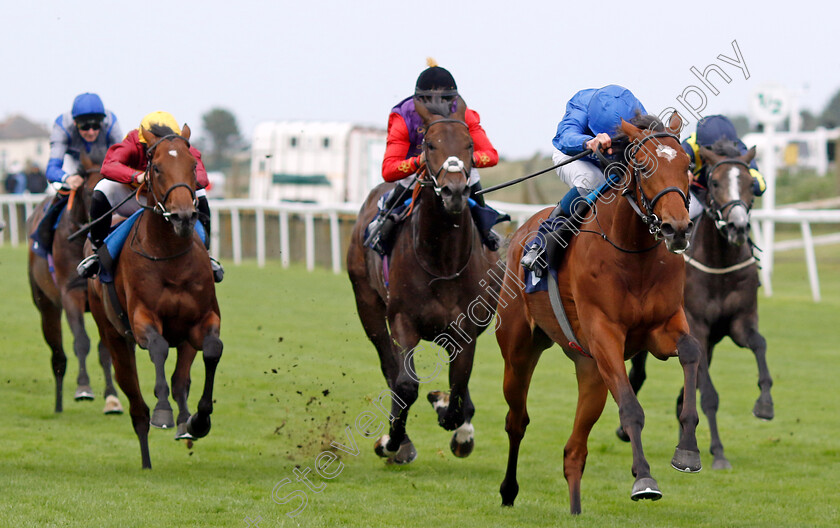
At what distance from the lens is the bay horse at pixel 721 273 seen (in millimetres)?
6876

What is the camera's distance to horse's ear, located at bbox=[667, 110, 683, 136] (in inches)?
185

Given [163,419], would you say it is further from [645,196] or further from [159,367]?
[645,196]

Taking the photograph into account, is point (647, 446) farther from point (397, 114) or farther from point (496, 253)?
point (397, 114)

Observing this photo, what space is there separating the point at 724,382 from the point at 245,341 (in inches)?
187

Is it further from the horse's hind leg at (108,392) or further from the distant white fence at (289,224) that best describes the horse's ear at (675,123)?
the distant white fence at (289,224)

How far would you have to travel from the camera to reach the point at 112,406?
831 centimetres

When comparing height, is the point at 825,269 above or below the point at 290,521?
below

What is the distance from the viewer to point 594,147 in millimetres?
4992

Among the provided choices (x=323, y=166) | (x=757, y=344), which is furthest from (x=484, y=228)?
(x=323, y=166)

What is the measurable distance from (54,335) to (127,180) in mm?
3103

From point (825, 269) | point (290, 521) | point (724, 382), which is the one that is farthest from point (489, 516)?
point (825, 269)

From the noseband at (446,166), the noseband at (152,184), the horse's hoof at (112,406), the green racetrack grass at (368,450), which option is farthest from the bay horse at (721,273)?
the horse's hoof at (112,406)

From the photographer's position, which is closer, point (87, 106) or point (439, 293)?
point (439, 293)

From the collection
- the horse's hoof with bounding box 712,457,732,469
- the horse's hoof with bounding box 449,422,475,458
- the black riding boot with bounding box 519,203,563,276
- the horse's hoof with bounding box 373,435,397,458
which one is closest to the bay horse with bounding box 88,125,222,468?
the horse's hoof with bounding box 373,435,397,458
